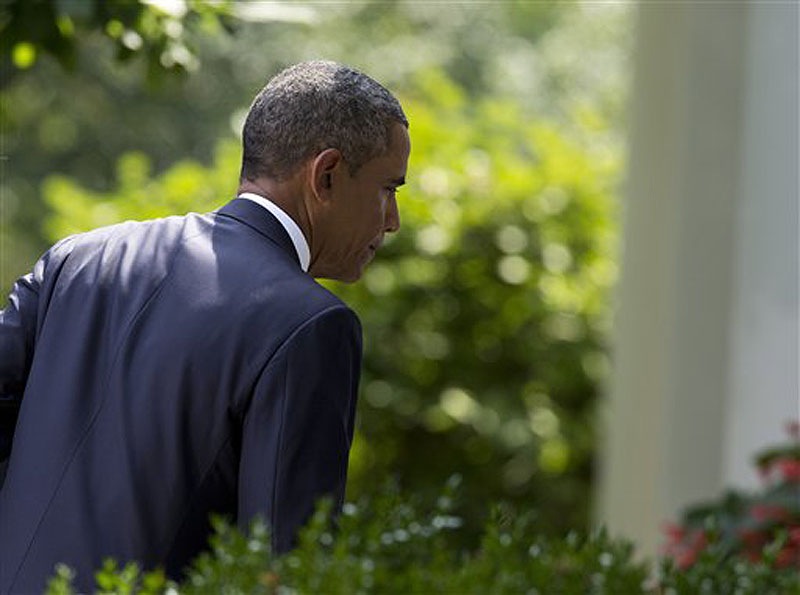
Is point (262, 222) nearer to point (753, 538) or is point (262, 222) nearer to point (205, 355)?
point (205, 355)

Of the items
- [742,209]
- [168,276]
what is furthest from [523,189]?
[168,276]

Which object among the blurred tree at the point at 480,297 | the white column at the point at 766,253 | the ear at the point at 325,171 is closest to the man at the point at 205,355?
the ear at the point at 325,171

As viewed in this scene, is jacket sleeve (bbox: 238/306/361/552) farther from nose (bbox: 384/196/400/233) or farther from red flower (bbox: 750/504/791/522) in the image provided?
red flower (bbox: 750/504/791/522)

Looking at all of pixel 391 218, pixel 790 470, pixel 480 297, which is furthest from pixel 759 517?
pixel 480 297

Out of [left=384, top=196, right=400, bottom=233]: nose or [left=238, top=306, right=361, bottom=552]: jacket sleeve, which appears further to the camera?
[left=384, top=196, right=400, bottom=233]: nose

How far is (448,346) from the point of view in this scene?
31.7 ft

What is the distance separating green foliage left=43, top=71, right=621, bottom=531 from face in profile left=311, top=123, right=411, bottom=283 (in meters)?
6.17

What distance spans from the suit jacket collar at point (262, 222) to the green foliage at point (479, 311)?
20.5ft

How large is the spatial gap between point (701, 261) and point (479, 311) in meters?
1.83

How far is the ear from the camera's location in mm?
2863

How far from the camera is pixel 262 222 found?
114 inches

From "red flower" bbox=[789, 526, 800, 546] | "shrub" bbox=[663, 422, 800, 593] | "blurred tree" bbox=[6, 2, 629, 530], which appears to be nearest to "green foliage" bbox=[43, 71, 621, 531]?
"blurred tree" bbox=[6, 2, 629, 530]

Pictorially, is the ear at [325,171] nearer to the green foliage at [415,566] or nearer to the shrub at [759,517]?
the green foliage at [415,566]

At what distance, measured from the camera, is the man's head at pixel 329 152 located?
287cm
